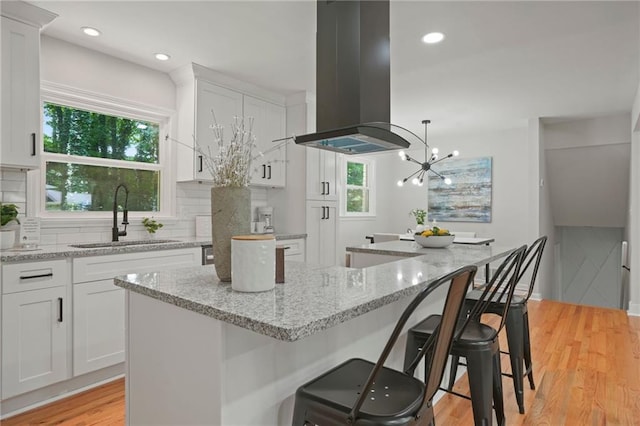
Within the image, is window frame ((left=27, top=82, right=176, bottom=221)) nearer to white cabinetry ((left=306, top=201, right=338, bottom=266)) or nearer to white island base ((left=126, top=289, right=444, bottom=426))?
white cabinetry ((left=306, top=201, right=338, bottom=266))

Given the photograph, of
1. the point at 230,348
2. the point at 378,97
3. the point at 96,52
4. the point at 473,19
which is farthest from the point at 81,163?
the point at 473,19

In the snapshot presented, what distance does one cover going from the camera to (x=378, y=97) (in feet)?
6.72

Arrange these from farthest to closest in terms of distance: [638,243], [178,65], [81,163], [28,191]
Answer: [638,243] < [178,65] < [81,163] < [28,191]

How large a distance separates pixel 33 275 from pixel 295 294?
1.98 m

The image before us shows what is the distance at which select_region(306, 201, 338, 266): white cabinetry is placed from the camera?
4.35 meters

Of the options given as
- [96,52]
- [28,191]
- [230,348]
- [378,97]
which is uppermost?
[96,52]

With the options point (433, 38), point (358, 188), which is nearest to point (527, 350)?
point (433, 38)

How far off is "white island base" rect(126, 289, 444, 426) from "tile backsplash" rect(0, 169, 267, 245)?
1959 millimetres

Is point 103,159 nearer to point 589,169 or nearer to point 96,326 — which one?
point 96,326

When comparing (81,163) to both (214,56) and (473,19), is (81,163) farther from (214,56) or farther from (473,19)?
(473,19)

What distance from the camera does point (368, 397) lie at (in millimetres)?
1133

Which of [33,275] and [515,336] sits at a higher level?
[33,275]

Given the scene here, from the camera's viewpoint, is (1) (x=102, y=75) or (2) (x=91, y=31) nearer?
(2) (x=91, y=31)

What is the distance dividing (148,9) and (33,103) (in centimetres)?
103
